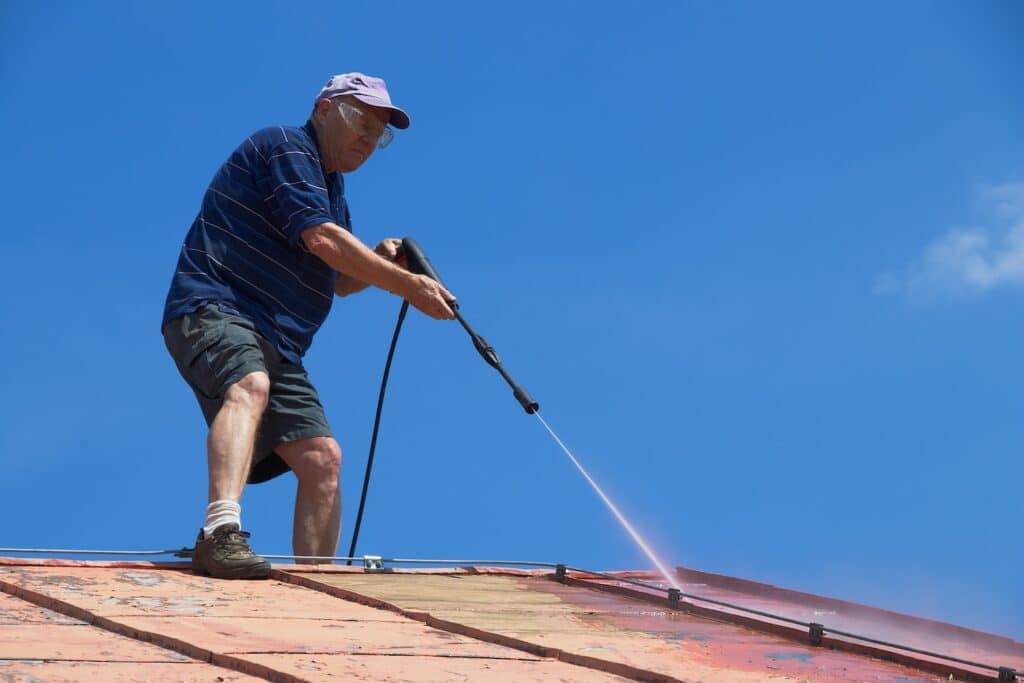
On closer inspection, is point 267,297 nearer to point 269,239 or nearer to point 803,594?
point 269,239

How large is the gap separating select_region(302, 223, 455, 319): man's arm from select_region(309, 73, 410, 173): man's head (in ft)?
1.50

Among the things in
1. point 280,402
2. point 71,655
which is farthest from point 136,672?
point 280,402

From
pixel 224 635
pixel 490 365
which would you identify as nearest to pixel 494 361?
pixel 490 365

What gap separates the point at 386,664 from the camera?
257 cm

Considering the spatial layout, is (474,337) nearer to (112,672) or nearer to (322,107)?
(322,107)

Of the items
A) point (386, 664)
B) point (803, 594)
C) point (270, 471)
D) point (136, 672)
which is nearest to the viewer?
point (136, 672)

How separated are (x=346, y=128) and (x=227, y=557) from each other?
158 cm

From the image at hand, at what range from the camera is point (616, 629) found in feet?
11.0

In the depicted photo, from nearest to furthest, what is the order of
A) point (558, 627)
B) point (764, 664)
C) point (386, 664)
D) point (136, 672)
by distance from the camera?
point (136, 672) → point (386, 664) → point (764, 664) → point (558, 627)

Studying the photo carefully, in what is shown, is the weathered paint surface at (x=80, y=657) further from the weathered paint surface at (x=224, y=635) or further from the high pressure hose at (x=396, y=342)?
the high pressure hose at (x=396, y=342)

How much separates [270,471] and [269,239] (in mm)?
807

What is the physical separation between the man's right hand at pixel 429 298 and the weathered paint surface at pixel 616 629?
32.5 inches

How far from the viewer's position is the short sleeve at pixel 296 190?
14.3 ft

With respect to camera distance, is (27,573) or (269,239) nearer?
(27,573)
